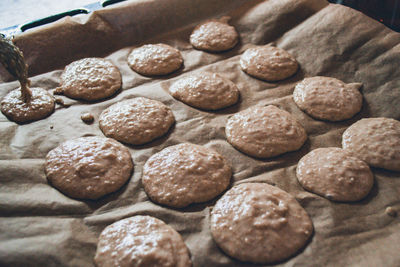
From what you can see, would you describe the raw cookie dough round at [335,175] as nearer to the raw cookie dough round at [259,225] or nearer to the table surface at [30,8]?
the raw cookie dough round at [259,225]

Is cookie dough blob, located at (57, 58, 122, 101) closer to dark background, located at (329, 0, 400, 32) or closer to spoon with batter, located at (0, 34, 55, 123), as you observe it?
spoon with batter, located at (0, 34, 55, 123)

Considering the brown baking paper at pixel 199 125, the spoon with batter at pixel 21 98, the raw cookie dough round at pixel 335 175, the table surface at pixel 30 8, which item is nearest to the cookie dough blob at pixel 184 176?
the brown baking paper at pixel 199 125

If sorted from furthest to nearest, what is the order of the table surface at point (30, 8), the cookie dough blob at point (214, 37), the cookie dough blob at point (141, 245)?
the table surface at point (30, 8) → the cookie dough blob at point (214, 37) → the cookie dough blob at point (141, 245)

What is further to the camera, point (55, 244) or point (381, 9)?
point (381, 9)

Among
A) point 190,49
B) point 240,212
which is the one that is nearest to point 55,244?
point 240,212

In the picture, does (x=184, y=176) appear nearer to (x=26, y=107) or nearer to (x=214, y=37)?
(x=26, y=107)

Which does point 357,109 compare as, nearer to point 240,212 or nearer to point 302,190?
point 302,190
